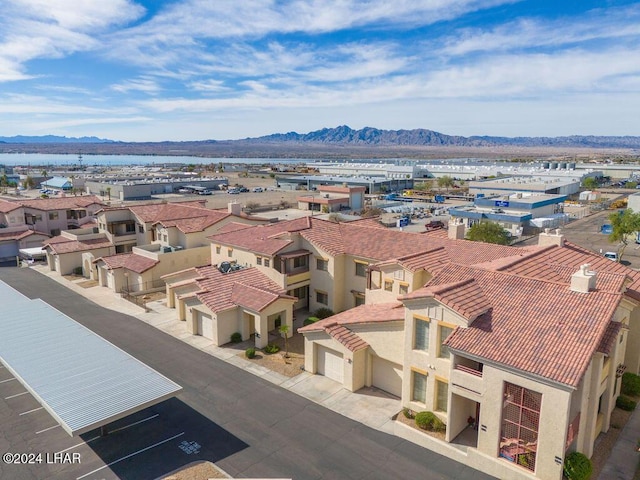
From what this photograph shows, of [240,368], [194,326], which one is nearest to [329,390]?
[240,368]

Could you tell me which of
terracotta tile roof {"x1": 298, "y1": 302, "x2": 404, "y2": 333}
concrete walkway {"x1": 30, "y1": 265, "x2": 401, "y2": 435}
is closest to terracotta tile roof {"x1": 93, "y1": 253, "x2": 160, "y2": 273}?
concrete walkway {"x1": 30, "y1": 265, "x2": 401, "y2": 435}

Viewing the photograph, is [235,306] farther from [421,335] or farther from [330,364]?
[421,335]

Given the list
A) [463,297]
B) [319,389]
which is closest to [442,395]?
[463,297]

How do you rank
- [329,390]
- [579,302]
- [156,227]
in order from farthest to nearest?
[156,227] → [329,390] → [579,302]

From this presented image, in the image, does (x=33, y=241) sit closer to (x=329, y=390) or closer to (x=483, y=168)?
(x=329, y=390)

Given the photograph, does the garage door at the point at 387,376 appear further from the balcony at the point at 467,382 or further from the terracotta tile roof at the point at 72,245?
the terracotta tile roof at the point at 72,245

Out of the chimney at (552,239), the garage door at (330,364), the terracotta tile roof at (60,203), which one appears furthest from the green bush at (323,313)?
the terracotta tile roof at (60,203)

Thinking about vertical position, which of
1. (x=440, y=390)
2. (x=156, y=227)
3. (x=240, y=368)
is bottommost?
(x=240, y=368)
